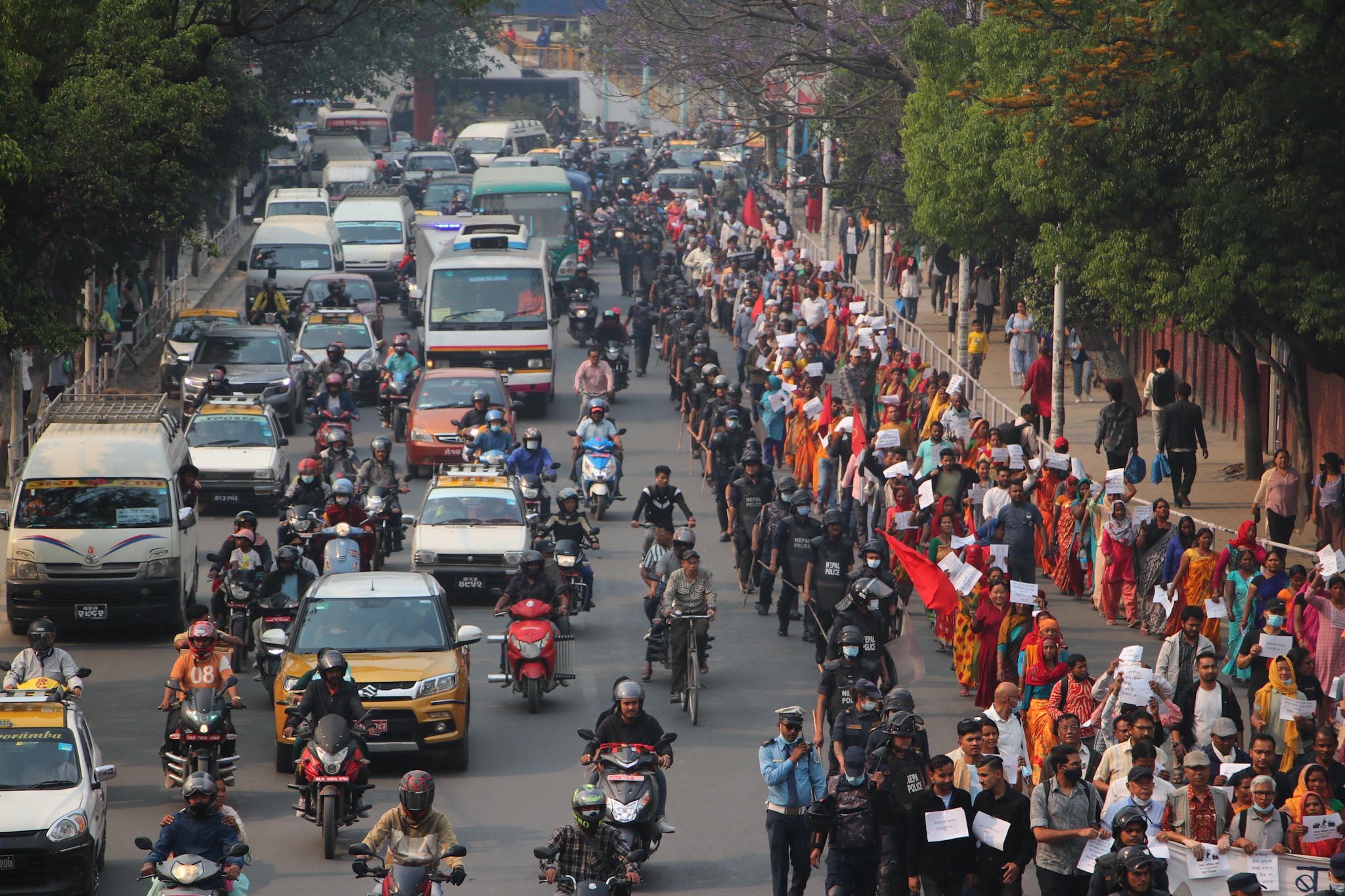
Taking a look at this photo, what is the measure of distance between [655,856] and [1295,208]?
36.9ft

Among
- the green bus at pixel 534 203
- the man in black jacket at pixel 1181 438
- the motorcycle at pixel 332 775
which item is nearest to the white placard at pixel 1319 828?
the motorcycle at pixel 332 775

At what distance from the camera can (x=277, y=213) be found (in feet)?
169

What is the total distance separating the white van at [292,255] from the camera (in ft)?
140

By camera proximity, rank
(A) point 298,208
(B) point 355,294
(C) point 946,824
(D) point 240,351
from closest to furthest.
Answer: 1. (C) point 946,824
2. (D) point 240,351
3. (B) point 355,294
4. (A) point 298,208

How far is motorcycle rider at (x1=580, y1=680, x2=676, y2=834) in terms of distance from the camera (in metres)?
12.8

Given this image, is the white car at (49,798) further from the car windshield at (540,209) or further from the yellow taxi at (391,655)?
the car windshield at (540,209)

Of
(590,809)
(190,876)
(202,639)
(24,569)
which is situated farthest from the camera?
(24,569)

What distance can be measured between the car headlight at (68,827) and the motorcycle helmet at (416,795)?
244 centimetres

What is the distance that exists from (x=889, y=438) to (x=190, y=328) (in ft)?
56.9

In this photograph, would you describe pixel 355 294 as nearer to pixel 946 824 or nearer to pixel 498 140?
pixel 946 824

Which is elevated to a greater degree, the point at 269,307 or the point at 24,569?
the point at 24,569

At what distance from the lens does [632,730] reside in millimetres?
12930

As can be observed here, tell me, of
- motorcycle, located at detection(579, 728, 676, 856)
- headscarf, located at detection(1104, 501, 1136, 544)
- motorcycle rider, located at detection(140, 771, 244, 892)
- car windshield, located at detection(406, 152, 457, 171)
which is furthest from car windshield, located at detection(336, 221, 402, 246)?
motorcycle rider, located at detection(140, 771, 244, 892)

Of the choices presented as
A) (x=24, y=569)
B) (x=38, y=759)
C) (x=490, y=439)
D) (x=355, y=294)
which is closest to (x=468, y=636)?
(x=38, y=759)
